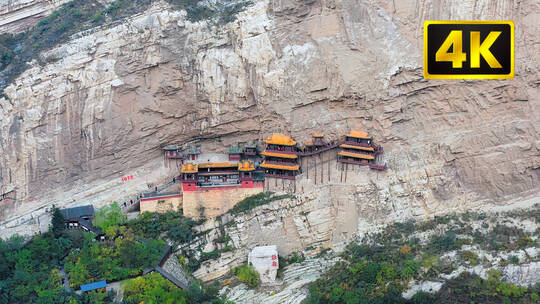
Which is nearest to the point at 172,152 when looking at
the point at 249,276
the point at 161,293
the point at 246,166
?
the point at 246,166

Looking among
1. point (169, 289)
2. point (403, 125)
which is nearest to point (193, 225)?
point (169, 289)

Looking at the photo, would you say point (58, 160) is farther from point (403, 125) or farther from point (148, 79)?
point (403, 125)

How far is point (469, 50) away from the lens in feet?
52.3

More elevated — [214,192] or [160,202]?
[214,192]

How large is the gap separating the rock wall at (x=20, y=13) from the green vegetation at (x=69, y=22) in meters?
0.71

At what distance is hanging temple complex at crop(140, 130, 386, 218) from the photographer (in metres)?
31.5

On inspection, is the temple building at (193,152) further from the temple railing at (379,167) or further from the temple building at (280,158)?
the temple railing at (379,167)

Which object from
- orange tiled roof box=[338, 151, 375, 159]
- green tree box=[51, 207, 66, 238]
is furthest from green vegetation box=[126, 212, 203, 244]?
orange tiled roof box=[338, 151, 375, 159]

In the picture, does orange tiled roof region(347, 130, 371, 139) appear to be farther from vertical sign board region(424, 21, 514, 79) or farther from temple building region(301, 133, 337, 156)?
vertical sign board region(424, 21, 514, 79)

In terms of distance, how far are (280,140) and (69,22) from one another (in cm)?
1211

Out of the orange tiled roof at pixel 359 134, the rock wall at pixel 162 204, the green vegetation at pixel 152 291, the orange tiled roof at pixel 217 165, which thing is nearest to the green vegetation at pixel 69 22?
the orange tiled roof at pixel 217 165

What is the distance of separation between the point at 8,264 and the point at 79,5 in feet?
45.3

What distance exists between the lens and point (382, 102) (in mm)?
31359

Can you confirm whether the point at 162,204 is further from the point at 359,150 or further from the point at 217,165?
the point at 359,150
